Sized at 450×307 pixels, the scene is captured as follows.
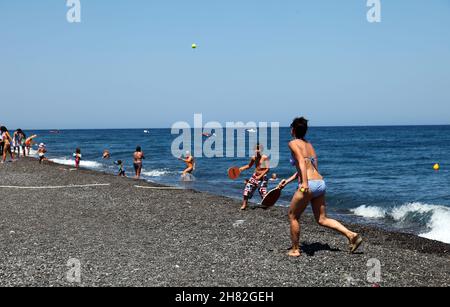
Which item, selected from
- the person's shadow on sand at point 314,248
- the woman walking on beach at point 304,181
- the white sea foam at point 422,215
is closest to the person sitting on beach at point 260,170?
the person's shadow on sand at point 314,248

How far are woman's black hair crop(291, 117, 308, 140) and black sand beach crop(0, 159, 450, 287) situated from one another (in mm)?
1915

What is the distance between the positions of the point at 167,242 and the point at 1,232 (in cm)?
327

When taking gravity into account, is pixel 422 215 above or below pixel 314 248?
below

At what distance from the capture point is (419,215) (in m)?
16.2

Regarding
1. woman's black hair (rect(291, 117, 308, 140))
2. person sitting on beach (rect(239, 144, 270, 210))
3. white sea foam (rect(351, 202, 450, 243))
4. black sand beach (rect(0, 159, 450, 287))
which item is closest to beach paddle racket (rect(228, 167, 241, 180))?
black sand beach (rect(0, 159, 450, 287))

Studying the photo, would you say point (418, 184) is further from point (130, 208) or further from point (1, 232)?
point (1, 232)

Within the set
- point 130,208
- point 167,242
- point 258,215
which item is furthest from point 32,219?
point 258,215

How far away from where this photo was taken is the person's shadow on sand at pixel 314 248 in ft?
26.9

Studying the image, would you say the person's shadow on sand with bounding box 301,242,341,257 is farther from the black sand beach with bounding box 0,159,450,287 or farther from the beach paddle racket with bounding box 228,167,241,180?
the beach paddle racket with bounding box 228,167,241,180

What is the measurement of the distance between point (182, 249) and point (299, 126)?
291 cm

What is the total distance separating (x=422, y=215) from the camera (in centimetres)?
1617

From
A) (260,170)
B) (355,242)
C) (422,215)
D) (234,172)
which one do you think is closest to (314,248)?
(355,242)

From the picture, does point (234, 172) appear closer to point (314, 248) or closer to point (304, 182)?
point (314, 248)

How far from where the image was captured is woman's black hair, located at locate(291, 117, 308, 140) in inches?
292
